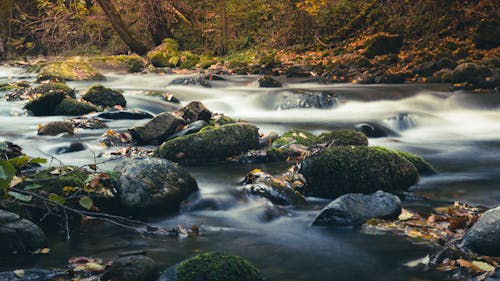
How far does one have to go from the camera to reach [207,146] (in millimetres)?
→ 7527

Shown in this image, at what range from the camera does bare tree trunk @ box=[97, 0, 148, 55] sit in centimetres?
2297

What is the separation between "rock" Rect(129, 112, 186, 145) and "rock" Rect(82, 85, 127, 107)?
12.6 ft

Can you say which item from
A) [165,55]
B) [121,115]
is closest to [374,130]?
[121,115]

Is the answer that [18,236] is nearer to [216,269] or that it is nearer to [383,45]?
[216,269]

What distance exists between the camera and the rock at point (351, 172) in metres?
5.88

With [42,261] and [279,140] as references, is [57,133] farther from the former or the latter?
[42,261]

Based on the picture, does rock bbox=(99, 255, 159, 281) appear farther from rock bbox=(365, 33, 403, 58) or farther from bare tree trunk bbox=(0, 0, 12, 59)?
bare tree trunk bbox=(0, 0, 12, 59)

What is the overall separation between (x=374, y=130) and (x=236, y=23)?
15.6 m

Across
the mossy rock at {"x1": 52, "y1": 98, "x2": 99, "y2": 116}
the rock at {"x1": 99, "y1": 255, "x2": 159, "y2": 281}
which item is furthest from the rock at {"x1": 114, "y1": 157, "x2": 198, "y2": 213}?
the mossy rock at {"x1": 52, "y1": 98, "x2": 99, "y2": 116}

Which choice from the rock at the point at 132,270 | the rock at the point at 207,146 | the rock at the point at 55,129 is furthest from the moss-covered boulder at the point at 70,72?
the rock at the point at 132,270

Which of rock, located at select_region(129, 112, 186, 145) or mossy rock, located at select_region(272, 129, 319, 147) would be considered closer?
mossy rock, located at select_region(272, 129, 319, 147)

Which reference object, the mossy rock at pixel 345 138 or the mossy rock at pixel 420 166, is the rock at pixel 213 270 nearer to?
the mossy rock at pixel 420 166

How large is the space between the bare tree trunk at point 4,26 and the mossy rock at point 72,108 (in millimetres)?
19239

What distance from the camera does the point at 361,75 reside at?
1623 centimetres
